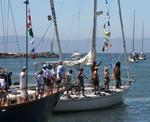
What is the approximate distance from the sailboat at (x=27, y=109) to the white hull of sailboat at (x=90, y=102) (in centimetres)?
408

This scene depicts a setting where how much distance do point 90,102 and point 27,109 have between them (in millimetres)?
8877

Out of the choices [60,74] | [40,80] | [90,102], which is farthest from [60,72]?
[40,80]

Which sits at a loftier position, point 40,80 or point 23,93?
point 40,80

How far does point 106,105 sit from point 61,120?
4.98 meters

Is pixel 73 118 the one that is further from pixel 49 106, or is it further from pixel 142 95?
pixel 142 95

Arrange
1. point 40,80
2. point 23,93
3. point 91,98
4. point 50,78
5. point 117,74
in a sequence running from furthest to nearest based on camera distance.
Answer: point 117,74 < point 91,98 < point 50,78 < point 40,80 < point 23,93

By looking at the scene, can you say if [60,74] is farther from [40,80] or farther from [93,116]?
[40,80]

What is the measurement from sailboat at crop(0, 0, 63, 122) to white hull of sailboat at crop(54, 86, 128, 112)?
4082mm

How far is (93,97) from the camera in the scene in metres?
32.1

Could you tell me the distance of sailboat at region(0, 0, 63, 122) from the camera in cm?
2264

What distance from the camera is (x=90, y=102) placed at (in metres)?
32.2

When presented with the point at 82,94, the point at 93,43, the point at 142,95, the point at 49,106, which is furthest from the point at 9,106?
the point at 142,95

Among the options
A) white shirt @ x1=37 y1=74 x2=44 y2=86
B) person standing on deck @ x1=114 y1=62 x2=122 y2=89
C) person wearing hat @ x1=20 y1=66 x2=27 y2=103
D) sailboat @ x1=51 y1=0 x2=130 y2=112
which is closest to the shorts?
person wearing hat @ x1=20 y1=66 x2=27 y2=103

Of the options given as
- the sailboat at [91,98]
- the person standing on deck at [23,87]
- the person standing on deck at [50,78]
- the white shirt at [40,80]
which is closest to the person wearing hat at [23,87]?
the person standing on deck at [23,87]
